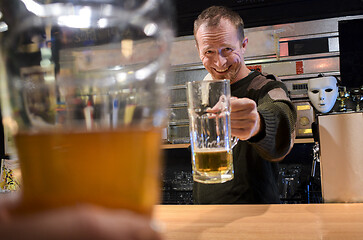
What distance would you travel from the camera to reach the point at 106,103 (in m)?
0.22

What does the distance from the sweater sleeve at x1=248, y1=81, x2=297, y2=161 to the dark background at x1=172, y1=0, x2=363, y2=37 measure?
299 centimetres

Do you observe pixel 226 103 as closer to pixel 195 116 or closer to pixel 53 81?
pixel 195 116

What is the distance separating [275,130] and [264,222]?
18.6 inches

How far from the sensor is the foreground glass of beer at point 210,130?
0.86 meters

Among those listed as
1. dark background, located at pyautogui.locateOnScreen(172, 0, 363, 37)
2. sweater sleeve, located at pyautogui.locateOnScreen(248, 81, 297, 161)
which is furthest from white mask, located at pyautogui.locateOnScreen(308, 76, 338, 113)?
sweater sleeve, located at pyautogui.locateOnScreen(248, 81, 297, 161)

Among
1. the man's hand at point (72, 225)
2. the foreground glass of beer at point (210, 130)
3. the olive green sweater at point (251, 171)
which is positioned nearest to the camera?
the man's hand at point (72, 225)

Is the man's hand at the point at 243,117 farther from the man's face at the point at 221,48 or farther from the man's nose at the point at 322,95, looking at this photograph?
the man's nose at the point at 322,95

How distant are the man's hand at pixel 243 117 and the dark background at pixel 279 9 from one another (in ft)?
11.3

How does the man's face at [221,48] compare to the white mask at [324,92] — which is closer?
the man's face at [221,48]

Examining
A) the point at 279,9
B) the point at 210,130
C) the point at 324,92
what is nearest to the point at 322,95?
the point at 324,92

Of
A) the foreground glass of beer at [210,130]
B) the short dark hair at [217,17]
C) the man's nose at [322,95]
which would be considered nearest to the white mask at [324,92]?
the man's nose at [322,95]

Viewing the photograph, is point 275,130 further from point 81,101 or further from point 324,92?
point 324,92

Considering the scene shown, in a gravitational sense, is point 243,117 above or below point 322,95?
below

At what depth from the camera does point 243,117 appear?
40.3 inches
